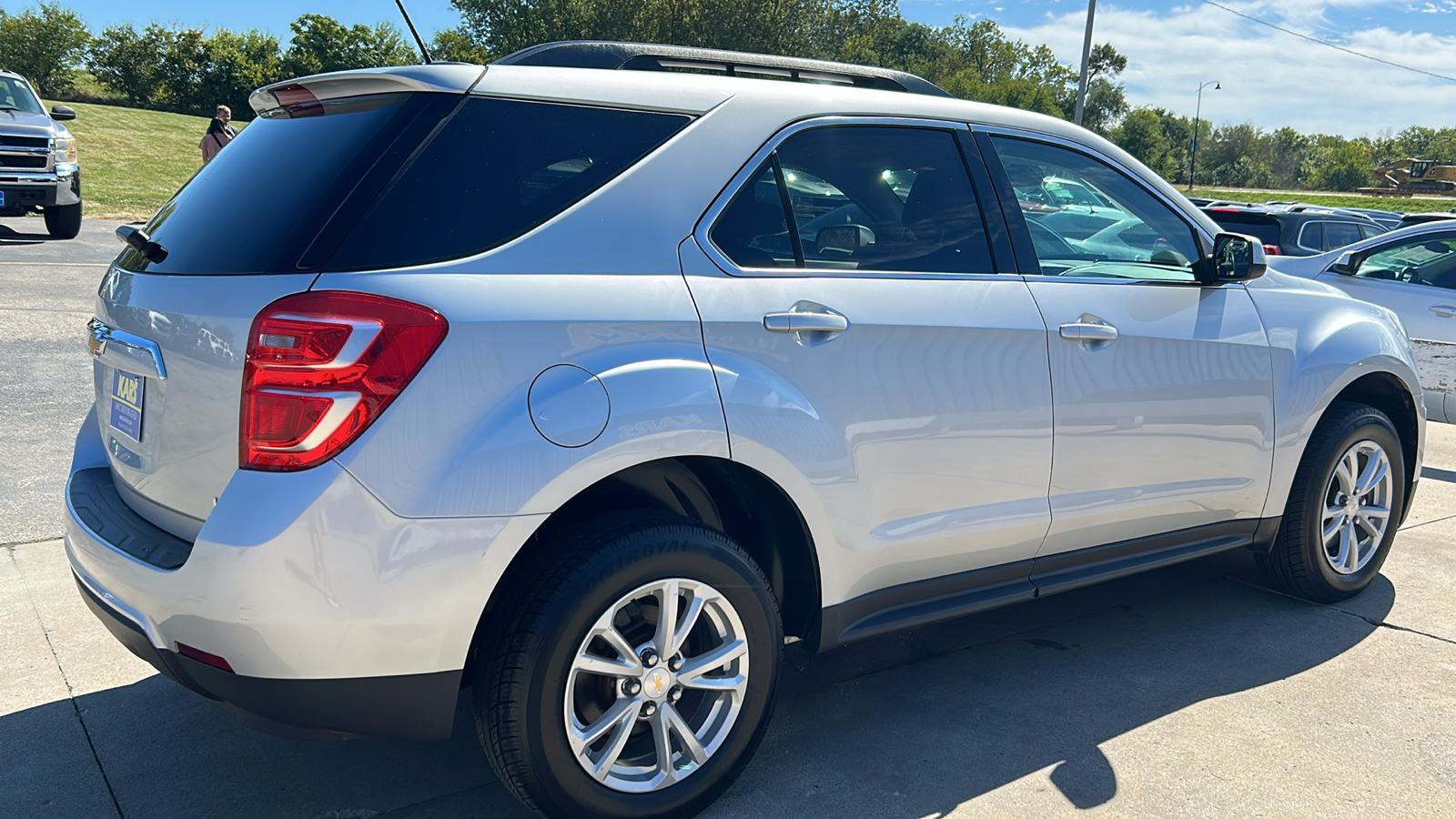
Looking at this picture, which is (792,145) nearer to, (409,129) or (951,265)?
(951,265)

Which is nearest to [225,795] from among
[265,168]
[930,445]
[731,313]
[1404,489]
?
[265,168]

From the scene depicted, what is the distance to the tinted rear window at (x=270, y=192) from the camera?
2.42 metres

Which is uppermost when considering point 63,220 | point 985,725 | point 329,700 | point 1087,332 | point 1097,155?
point 1097,155

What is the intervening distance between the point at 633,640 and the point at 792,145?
1336mm

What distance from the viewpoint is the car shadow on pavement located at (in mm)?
2885

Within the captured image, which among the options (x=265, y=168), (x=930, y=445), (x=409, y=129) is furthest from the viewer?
(x=930, y=445)

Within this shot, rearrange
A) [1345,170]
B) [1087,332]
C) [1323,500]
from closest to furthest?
[1087,332] → [1323,500] → [1345,170]

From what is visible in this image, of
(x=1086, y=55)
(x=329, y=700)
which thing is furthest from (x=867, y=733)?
(x=1086, y=55)

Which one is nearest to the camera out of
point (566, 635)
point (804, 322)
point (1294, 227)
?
point (566, 635)

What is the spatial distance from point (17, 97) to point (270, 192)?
50.4 ft

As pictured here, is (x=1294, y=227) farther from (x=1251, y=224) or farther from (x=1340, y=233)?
(x=1340, y=233)

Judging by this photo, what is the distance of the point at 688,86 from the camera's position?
2.88m

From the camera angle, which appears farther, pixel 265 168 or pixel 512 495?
pixel 265 168

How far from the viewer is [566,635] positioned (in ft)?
7.98
